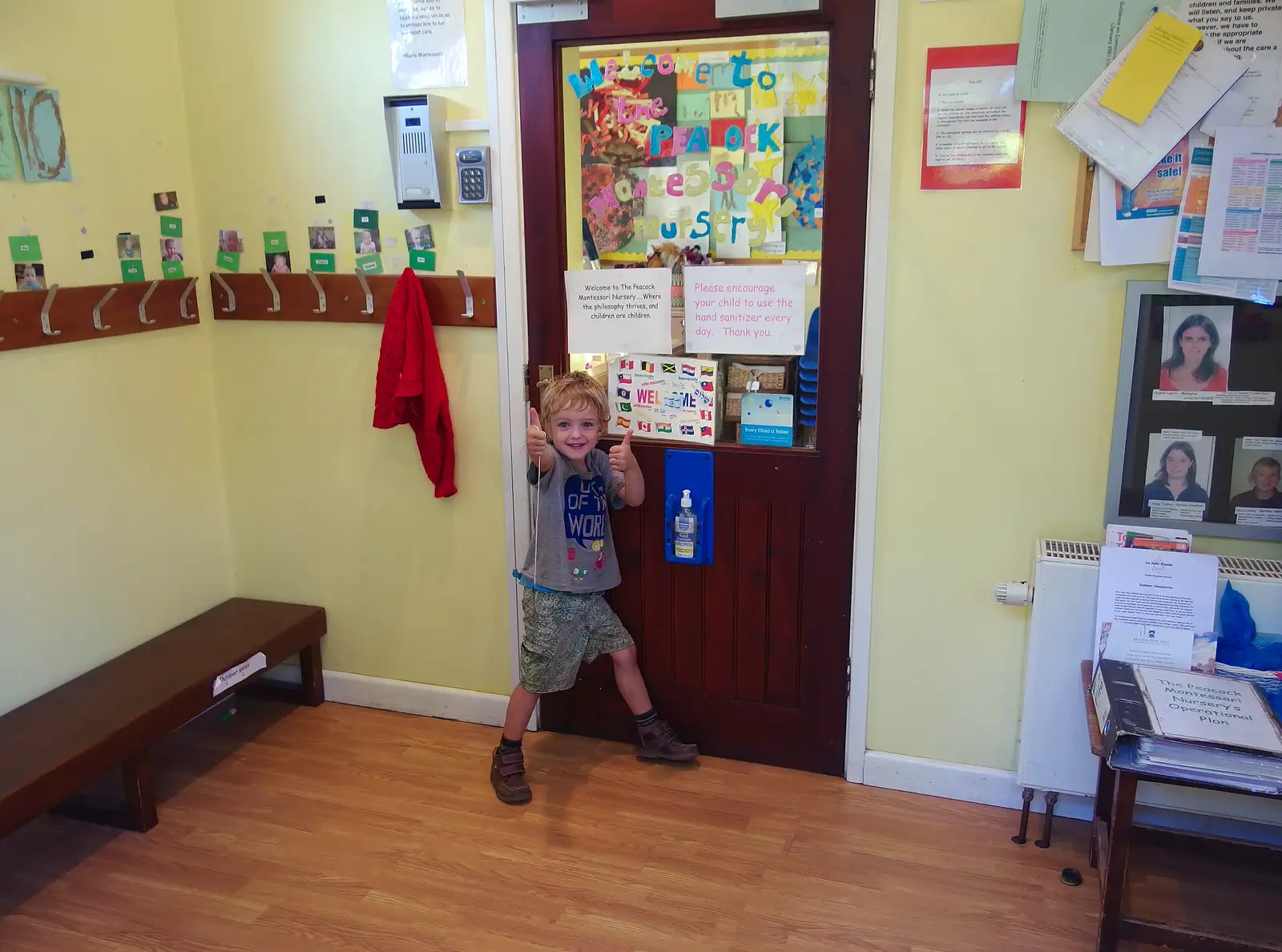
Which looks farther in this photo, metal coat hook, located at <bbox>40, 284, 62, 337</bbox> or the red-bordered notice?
metal coat hook, located at <bbox>40, 284, 62, 337</bbox>

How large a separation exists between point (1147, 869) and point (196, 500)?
2.76 metres

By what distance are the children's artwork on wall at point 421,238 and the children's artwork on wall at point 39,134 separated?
849 mm

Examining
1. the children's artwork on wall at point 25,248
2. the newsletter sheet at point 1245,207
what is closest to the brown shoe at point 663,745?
the newsletter sheet at point 1245,207

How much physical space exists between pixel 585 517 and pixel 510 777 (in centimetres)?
72

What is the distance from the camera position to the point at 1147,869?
7.57 ft

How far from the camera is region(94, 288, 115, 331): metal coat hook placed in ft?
8.52

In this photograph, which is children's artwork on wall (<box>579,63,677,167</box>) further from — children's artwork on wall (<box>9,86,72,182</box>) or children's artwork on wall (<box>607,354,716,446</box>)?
children's artwork on wall (<box>9,86,72,182</box>)

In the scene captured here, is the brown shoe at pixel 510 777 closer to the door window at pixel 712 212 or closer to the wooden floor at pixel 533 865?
the wooden floor at pixel 533 865

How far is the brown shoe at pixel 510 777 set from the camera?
102 inches

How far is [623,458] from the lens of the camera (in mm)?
2508

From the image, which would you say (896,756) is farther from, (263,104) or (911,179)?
(263,104)

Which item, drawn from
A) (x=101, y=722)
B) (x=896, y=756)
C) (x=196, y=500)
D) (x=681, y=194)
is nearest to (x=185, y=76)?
(x=196, y=500)

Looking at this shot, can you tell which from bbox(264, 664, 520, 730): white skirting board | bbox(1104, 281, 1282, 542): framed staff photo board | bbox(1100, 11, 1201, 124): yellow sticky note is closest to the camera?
bbox(1100, 11, 1201, 124): yellow sticky note

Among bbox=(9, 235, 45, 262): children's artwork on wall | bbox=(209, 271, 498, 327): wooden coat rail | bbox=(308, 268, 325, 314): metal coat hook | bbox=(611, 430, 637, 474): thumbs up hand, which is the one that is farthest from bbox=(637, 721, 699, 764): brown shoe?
bbox=(9, 235, 45, 262): children's artwork on wall
